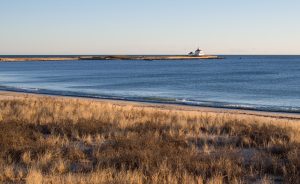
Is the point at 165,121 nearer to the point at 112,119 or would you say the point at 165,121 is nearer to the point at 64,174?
the point at 112,119

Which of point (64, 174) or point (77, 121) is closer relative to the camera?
point (64, 174)

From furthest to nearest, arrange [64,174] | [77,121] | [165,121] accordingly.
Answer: [165,121]
[77,121]
[64,174]

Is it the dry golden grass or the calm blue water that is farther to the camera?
the calm blue water

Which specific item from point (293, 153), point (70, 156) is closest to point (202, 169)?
point (293, 153)

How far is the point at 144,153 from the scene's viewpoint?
961cm

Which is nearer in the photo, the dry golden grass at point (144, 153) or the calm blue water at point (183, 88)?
the dry golden grass at point (144, 153)

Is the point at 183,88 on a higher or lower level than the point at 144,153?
lower

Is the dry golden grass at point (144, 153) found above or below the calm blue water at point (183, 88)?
above

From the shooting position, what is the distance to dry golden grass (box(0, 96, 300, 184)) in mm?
8328

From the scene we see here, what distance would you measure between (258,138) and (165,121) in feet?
14.1

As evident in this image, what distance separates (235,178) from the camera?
8141mm

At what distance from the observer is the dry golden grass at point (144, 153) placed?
833cm

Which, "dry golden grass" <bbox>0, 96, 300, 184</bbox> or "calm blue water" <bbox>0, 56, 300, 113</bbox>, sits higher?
"dry golden grass" <bbox>0, 96, 300, 184</bbox>

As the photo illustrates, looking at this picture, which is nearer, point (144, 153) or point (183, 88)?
point (144, 153)
